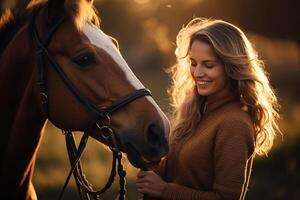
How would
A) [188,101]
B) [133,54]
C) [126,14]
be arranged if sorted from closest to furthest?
[188,101] < [126,14] < [133,54]

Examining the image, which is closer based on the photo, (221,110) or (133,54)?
(221,110)

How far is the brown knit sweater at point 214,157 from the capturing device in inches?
105

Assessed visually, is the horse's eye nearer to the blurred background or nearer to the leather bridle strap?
the leather bridle strap

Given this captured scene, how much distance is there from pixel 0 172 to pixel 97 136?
1.93 ft

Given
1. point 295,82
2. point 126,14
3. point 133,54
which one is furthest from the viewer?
point 133,54

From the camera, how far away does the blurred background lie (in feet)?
22.0

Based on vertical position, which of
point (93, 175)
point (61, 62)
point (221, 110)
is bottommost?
point (93, 175)

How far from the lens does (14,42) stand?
3.07 m

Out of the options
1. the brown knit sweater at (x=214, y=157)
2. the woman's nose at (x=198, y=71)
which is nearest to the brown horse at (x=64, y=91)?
the brown knit sweater at (x=214, y=157)

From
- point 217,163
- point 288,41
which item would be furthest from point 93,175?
point 288,41

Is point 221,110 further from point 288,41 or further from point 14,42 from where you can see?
point 288,41

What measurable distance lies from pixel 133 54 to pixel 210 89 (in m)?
16.3

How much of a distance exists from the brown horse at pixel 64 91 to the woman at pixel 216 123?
18 cm

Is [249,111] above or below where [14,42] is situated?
below
